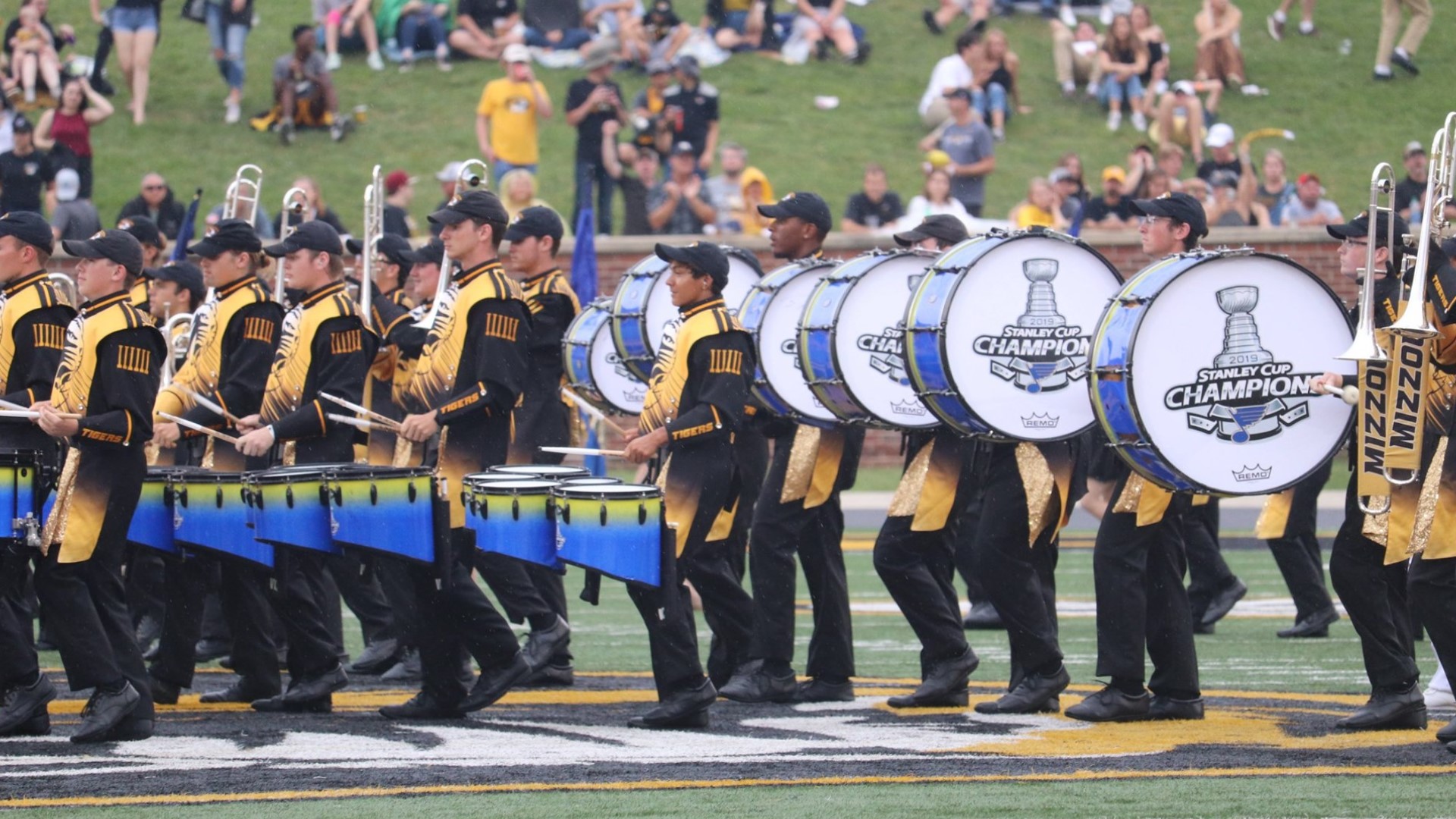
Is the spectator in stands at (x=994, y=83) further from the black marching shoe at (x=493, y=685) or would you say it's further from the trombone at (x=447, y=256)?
the black marching shoe at (x=493, y=685)

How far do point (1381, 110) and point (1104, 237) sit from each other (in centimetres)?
641

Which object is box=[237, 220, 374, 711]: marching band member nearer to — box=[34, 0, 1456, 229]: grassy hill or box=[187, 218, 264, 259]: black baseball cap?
box=[187, 218, 264, 259]: black baseball cap

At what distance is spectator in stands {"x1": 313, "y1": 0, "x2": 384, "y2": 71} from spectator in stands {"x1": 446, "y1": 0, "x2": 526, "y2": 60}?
0.87 metres

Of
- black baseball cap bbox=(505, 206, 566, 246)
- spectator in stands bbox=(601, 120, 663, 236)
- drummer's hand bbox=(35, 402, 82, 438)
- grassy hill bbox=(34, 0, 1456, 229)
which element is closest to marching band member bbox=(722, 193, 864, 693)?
black baseball cap bbox=(505, 206, 566, 246)

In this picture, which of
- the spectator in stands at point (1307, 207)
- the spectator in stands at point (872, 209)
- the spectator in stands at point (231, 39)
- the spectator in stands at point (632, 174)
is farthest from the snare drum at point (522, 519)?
the spectator in stands at point (231, 39)

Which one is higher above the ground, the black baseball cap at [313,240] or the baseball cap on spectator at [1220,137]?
the baseball cap on spectator at [1220,137]

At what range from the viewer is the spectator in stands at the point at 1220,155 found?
2169 centimetres

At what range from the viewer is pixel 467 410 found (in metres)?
9.18

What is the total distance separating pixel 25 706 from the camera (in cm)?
845

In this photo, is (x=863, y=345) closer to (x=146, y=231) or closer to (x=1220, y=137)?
(x=146, y=231)

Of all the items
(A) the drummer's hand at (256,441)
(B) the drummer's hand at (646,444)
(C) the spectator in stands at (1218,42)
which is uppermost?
(C) the spectator in stands at (1218,42)

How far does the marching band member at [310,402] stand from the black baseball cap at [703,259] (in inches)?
60.8

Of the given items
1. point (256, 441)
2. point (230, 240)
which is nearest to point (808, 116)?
point (230, 240)

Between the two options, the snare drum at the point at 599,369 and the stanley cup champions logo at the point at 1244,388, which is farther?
the snare drum at the point at 599,369
